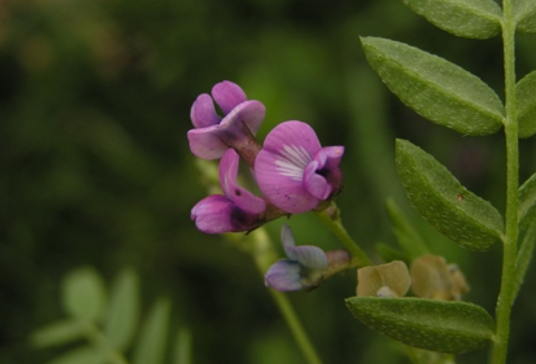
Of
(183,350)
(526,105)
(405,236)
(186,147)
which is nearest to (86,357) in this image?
(183,350)

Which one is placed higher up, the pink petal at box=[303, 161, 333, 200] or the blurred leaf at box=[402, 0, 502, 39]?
the blurred leaf at box=[402, 0, 502, 39]

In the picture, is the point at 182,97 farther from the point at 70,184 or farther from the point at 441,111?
the point at 441,111

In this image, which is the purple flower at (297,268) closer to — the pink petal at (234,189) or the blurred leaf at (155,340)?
the pink petal at (234,189)

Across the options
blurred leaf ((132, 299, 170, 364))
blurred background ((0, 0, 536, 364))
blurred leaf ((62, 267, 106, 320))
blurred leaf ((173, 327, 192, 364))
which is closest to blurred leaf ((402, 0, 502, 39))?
blurred leaf ((173, 327, 192, 364))

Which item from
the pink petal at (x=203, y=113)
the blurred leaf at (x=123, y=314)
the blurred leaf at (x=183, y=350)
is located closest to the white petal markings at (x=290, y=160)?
the pink petal at (x=203, y=113)

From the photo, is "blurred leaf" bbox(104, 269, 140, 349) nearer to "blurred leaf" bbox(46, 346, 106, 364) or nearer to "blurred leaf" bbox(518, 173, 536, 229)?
"blurred leaf" bbox(46, 346, 106, 364)

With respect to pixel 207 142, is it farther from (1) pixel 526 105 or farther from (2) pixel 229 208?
(1) pixel 526 105
